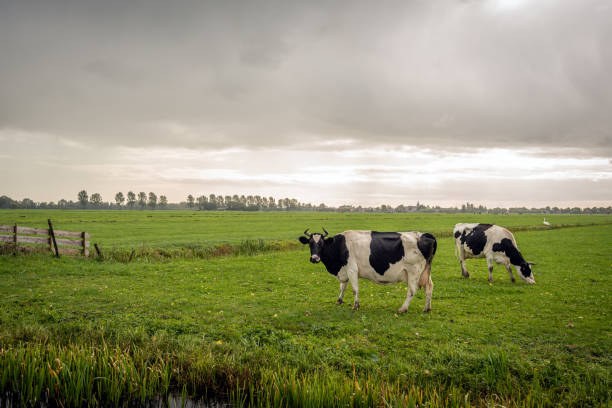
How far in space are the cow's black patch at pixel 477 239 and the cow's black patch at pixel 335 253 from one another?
9138 mm

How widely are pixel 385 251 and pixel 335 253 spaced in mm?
1808

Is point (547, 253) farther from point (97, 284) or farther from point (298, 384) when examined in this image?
point (97, 284)

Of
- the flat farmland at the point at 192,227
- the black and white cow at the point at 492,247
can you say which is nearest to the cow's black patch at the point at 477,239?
the black and white cow at the point at 492,247

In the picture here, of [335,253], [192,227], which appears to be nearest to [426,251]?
[335,253]

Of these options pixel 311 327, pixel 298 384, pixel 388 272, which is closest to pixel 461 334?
pixel 388 272

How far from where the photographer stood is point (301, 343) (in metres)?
8.26

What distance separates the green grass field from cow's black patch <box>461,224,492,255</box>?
2.03m

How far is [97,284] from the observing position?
49.8 feet

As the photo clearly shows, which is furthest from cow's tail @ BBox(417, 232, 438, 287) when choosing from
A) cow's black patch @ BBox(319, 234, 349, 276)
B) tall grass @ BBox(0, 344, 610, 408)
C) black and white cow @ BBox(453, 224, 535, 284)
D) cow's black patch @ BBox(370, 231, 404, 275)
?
black and white cow @ BBox(453, 224, 535, 284)

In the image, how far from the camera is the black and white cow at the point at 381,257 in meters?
11.0

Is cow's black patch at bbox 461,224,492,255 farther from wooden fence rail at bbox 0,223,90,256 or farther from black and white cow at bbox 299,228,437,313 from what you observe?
wooden fence rail at bbox 0,223,90,256

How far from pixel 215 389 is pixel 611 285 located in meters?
18.8

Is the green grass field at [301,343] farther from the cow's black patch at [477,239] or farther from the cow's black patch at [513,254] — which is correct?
the cow's black patch at [477,239]

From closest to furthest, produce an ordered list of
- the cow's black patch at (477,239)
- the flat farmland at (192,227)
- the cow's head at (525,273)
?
the cow's head at (525,273)
the cow's black patch at (477,239)
the flat farmland at (192,227)
